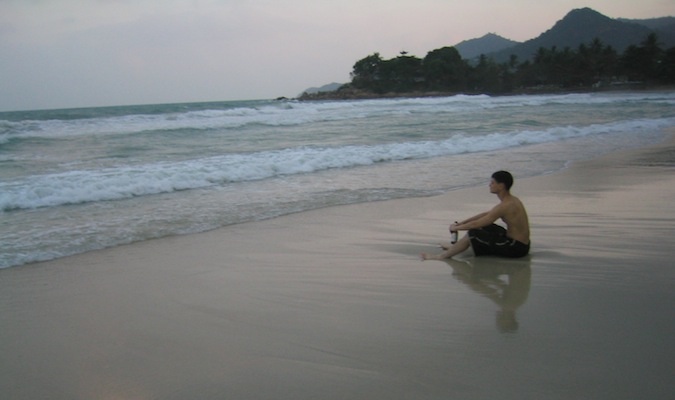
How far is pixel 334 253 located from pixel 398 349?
2296mm

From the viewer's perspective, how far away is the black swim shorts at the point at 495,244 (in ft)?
16.6

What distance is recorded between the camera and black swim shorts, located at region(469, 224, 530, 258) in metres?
5.07

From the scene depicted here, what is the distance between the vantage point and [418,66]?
102625 mm

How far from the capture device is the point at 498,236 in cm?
514

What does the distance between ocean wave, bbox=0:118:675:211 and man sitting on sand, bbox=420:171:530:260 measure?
19.6ft

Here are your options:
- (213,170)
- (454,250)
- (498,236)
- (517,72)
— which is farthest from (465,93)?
(454,250)

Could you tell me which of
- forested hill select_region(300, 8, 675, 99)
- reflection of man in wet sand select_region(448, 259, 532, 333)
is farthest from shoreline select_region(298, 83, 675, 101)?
reflection of man in wet sand select_region(448, 259, 532, 333)

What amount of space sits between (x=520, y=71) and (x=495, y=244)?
97.4 metres

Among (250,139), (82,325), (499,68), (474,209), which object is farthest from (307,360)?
(499,68)

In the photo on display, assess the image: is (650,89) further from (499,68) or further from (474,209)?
(474,209)

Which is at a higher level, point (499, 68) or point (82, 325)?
point (499, 68)

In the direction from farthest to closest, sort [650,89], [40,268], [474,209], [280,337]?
[650,89]
[474,209]
[40,268]
[280,337]

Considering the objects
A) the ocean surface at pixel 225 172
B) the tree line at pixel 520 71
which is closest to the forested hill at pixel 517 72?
the tree line at pixel 520 71

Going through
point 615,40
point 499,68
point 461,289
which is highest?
point 615,40
